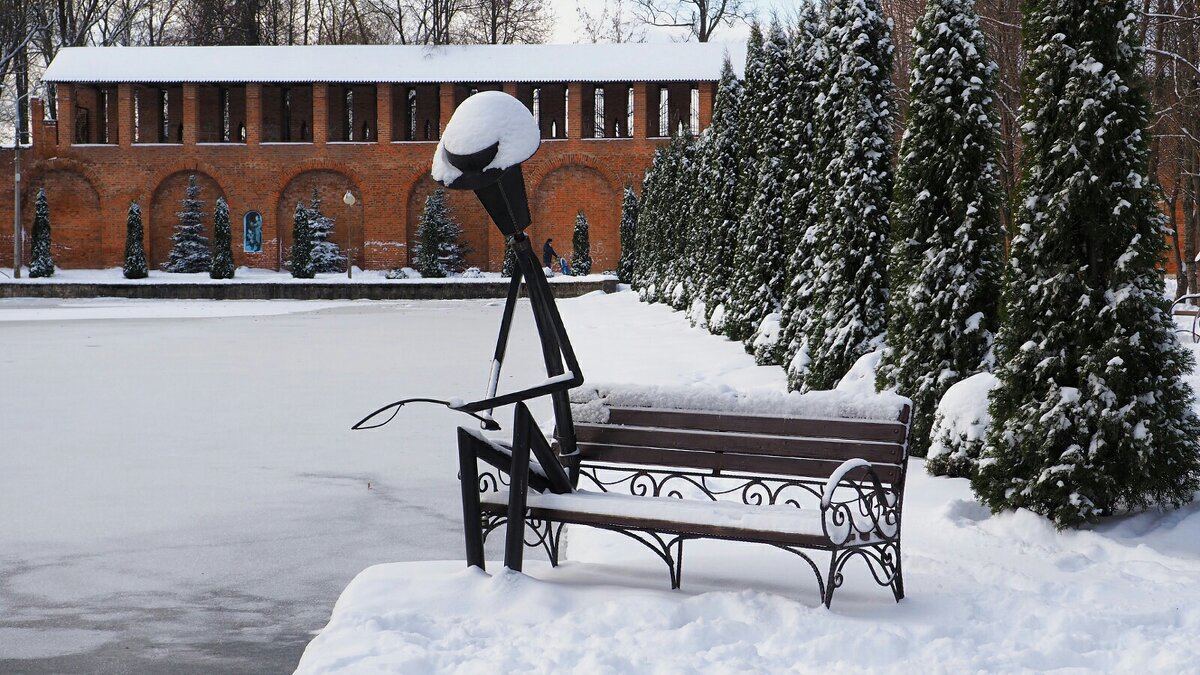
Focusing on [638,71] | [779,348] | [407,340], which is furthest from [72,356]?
[638,71]

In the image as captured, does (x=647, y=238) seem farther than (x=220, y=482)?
Yes

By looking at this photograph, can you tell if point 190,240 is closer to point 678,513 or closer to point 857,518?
point 678,513

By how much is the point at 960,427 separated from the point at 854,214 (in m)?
3.02

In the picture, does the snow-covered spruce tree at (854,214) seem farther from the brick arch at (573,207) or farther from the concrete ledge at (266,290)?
the brick arch at (573,207)

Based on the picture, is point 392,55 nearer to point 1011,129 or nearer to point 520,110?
point 1011,129

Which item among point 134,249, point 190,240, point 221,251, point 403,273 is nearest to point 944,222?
point 403,273

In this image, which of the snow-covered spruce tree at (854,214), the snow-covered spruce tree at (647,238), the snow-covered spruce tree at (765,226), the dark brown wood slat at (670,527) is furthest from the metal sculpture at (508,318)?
the snow-covered spruce tree at (647,238)

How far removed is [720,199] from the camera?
15789 millimetres

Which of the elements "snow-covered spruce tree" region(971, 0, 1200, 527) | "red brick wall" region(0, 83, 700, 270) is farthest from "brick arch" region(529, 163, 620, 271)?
"snow-covered spruce tree" region(971, 0, 1200, 527)

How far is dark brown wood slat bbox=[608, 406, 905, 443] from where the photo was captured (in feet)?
13.4

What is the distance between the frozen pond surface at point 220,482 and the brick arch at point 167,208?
22253mm

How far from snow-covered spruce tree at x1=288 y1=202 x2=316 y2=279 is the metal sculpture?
3150cm

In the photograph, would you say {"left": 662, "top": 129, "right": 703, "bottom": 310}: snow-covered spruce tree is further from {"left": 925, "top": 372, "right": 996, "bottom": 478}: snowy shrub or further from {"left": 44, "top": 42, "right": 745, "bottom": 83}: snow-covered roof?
{"left": 44, "top": 42, "right": 745, "bottom": 83}: snow-covered roof

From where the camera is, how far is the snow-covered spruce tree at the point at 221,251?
113 feet
